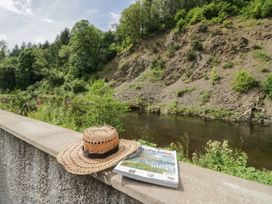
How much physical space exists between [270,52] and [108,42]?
91.5ft

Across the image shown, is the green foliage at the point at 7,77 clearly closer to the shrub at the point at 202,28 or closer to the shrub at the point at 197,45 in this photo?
the shrub at the point at 197,45

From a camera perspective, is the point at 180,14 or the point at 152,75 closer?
the point at 152,75

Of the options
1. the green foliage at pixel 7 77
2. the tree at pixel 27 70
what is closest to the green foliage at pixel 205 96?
the tree at pixel 27 70

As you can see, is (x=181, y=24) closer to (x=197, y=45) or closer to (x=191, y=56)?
(x=197, y=45)

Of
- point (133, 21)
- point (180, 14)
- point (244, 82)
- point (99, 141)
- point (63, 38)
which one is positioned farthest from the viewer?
point (63, 38)

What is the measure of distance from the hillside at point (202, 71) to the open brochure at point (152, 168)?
53.8 ft

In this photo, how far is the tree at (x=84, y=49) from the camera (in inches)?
1469

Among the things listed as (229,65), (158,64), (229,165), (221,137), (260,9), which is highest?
(260,9)

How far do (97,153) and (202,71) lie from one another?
2406 centimetres

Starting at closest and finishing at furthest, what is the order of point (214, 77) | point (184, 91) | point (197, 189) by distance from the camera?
point (197, 189)
point (214, 77)
point (184, 91)

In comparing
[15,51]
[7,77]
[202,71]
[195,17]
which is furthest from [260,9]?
[15,51]

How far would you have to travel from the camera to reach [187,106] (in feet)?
66.9

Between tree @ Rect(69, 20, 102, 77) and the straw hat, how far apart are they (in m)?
36.4

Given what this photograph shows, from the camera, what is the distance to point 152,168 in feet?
3.98
